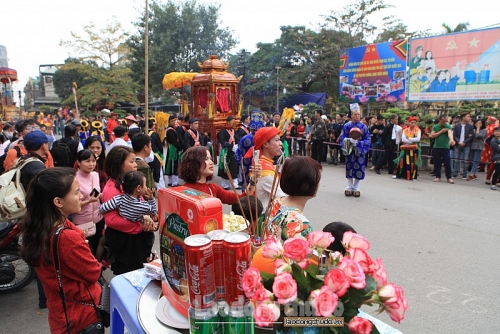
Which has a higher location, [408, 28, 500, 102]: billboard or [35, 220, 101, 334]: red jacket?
[408, 28, 500, 102]: billboard

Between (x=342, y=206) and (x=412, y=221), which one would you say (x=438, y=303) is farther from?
(x=342, y=206)

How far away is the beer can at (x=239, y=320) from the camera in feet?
3.76

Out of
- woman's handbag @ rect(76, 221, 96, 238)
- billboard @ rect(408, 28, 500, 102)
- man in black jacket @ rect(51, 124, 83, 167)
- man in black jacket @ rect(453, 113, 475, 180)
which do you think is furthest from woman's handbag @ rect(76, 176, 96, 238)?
billboard @ rect(408, 28, 500, 102)

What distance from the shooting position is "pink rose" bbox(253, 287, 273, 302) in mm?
1009

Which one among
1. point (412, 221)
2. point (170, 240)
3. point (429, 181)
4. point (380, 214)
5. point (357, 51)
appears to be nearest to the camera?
point (170, 240)

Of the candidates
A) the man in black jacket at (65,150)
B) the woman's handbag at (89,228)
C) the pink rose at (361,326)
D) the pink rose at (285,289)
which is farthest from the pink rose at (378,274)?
the man in black jacket at (65,150)

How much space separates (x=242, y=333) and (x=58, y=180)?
1240 millimetres

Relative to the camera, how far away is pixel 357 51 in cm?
1464

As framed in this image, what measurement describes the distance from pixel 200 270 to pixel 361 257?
19.4 inches

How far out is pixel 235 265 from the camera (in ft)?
3.68

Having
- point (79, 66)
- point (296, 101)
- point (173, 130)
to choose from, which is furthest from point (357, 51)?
point (79, 66)

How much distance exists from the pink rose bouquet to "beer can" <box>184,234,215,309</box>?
14 cm

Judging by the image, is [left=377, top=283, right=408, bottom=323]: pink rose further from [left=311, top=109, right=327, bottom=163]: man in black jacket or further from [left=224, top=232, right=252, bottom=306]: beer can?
[left=311, top=109, right=327, bottom=163]: man in black jacket

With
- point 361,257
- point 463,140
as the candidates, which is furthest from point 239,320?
point 463,140
